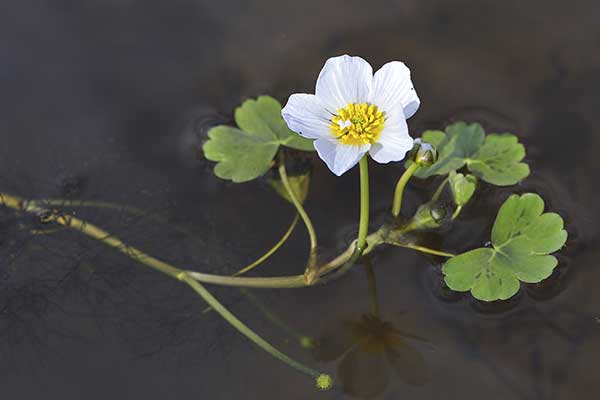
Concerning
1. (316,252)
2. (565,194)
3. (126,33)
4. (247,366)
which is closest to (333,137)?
(316,252)

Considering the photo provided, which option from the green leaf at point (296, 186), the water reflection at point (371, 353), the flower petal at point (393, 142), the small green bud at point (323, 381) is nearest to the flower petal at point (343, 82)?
the flower petal at point (393, 142)

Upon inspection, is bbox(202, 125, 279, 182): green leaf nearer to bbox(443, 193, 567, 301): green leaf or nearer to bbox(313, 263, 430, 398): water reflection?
bbox(313, 263, 430, 398): water reflection

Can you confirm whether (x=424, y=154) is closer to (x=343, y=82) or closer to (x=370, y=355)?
(x=343, y=82)

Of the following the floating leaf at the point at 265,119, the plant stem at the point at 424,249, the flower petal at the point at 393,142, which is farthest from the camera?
the floating leaf at the point at 265,119

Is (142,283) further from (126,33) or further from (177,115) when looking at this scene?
(126,33)

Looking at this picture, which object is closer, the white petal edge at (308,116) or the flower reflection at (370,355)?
the white petal edge at (308,116)

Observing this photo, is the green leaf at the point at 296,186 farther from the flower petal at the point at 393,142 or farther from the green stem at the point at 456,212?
the flower petal at the point at 393,142

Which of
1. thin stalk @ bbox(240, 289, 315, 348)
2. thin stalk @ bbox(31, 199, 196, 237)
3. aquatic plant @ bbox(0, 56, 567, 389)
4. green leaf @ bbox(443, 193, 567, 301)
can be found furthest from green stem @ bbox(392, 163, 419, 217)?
thin stalk @ bbox(31, 199, 196, 237)
